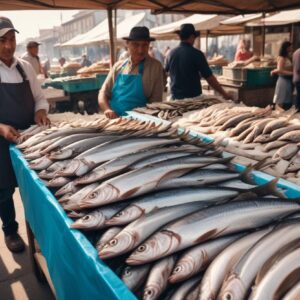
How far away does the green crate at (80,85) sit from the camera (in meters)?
10.4

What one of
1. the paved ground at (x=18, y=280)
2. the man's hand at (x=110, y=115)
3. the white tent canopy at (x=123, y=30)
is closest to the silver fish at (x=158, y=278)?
the paved ground at (x=18, y=280)

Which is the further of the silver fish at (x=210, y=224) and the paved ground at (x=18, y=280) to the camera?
the paved ground at (x=18, y=280)

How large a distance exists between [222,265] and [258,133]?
1.99m

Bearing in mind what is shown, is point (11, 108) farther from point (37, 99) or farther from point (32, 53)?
point (32, 53)

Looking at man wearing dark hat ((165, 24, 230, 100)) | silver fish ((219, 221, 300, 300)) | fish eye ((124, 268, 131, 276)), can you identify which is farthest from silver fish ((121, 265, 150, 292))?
man wearing dark hat ((165, 24, 230, 100))

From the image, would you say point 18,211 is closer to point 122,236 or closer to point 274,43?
point 122,236

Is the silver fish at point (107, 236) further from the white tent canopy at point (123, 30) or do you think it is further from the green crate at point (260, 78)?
the white tent canopy at point (123, 30)

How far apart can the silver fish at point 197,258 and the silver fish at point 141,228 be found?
8.3 inches

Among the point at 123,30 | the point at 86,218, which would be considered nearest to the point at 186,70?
the point at 86,218

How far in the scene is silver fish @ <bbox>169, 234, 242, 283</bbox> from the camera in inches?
53.9

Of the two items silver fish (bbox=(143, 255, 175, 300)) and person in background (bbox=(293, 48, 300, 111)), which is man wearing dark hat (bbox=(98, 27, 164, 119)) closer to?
silver fish (bbox=(143, 255, 175, 300))

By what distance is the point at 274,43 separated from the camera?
1599 centimetres

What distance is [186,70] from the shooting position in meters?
5.56

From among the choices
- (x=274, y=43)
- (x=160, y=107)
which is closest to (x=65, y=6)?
(x=160, y=107)
